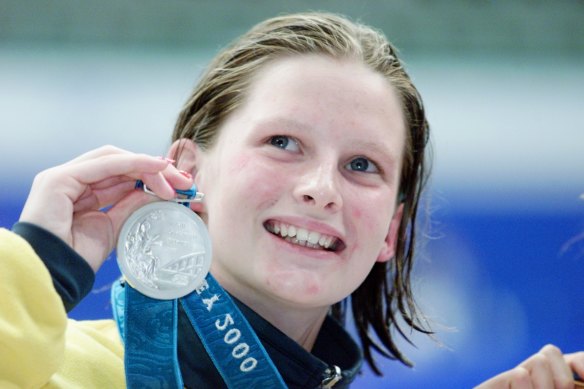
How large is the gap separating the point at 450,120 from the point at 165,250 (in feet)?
9.64

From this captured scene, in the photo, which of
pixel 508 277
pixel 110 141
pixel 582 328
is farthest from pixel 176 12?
pixel 582 328

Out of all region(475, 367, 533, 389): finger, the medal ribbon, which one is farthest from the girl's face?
region(475, 367, 533, 389): finger

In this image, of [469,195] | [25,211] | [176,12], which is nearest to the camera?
[25,211]

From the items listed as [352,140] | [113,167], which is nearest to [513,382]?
[352,140]

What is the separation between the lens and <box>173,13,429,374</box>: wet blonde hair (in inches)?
74.3

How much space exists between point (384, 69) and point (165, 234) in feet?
2.21

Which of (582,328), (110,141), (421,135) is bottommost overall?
(110,141)

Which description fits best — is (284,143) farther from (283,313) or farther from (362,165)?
(283,313)

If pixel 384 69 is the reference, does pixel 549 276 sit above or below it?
below

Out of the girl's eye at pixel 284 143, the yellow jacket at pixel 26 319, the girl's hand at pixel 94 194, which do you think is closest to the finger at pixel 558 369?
the girl's eye at pixel 284 143

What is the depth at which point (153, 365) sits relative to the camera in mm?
1478

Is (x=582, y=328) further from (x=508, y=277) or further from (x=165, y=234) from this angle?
(x=165, y=234)

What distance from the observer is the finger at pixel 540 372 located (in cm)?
161

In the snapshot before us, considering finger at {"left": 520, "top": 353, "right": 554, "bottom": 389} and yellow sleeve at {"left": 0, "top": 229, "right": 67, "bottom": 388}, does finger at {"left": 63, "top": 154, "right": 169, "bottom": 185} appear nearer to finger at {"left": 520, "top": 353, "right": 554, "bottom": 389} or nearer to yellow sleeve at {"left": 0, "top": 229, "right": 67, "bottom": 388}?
yellow sleeve at {"left": 0, "top": 229, "right": 67, "bottom": 388}
